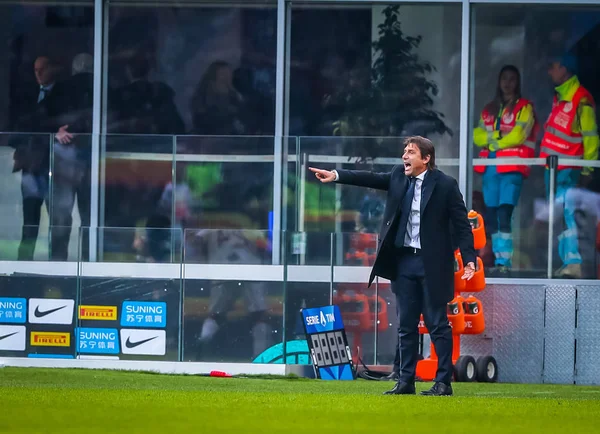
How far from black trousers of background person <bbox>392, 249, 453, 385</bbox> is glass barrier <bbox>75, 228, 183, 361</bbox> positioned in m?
4.87

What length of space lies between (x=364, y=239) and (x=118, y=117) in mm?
3985

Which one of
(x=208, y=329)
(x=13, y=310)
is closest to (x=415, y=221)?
(x=208, y=329)

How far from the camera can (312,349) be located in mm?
13742

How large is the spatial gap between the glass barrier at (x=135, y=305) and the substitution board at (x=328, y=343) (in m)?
→ 1.43

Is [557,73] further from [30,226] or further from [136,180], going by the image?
[30,226]

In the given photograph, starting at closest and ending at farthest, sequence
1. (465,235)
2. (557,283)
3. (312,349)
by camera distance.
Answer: (465,235), (312,349), (557,283)

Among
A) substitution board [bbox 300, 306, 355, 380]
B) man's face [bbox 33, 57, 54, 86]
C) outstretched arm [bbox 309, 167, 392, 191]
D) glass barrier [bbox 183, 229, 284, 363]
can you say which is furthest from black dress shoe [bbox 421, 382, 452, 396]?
man's face [bbox 33, 57, 54, 86]

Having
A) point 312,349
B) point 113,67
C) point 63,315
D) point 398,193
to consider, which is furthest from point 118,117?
point 398,193

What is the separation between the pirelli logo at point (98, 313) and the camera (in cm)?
1427

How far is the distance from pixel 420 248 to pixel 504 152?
6.61m

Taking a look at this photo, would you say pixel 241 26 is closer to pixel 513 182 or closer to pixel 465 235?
pixel 513 182

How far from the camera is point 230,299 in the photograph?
1422 centimetres

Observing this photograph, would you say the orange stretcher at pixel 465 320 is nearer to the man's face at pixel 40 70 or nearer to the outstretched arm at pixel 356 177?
the outstretched arm at pixel 356 177

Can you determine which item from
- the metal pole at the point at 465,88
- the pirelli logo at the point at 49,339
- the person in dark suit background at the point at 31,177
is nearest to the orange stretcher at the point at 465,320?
the metal pole at the point at 465,88
